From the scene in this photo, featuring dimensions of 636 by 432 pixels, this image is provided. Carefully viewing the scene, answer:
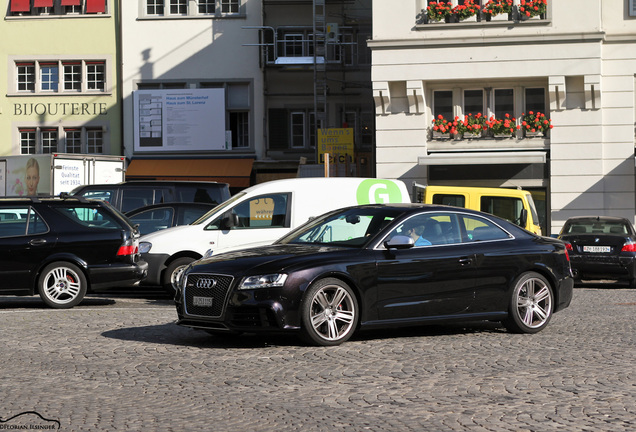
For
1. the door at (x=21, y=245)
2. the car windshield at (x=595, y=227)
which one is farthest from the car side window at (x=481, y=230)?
the car windshield at (x=595, y=227)

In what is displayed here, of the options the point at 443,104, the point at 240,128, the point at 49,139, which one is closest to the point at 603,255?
the point at 443,104

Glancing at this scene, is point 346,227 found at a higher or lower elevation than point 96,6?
lower

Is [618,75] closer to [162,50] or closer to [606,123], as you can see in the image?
[606,123]

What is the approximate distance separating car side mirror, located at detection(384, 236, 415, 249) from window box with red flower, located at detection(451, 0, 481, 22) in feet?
68.1

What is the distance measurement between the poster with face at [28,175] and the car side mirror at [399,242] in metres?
20.9

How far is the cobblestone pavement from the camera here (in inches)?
254

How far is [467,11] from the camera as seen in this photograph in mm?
29875

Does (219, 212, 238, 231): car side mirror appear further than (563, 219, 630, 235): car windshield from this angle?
No

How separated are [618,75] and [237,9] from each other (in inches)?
596

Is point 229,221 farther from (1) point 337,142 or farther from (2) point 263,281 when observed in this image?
(1) point 337,142

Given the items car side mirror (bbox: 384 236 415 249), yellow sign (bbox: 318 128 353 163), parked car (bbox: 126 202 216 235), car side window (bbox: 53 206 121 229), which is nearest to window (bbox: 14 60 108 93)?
yellow sign (bbox: 318 128 353 163)

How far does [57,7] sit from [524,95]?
18.6m

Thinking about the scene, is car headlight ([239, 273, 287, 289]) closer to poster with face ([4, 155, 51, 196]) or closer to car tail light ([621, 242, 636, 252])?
car tail light ([621, 242, 636, 252])

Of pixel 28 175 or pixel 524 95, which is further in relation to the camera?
pixel 524 95
